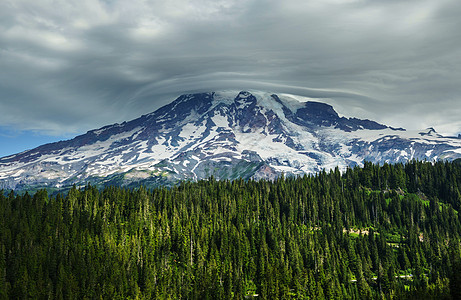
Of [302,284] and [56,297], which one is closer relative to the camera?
[56,297]

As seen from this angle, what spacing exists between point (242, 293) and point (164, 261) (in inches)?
1622

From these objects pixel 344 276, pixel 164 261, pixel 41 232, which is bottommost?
pixel 344 276

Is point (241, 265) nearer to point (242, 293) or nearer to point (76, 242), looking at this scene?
point (242, 293)

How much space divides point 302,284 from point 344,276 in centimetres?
2826

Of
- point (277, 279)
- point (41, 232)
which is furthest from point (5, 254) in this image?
point (277, 279)

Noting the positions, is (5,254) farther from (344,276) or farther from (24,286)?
(344,276)

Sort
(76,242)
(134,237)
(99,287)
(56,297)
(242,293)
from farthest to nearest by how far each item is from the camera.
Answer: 1. (134,237)
2. (76,242)
3. (242,293)
4. (99,287)
5. (56,297)

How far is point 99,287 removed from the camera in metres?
157

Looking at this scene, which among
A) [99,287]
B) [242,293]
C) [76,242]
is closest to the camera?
[99,287]

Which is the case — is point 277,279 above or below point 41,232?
below

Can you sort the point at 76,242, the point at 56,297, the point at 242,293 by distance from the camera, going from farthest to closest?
the point at 76,242 < the point at 242,293 < the point at 56,297

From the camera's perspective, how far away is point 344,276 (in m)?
195

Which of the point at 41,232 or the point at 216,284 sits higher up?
the point at 41,232

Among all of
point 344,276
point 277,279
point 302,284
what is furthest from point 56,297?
point 344,276
